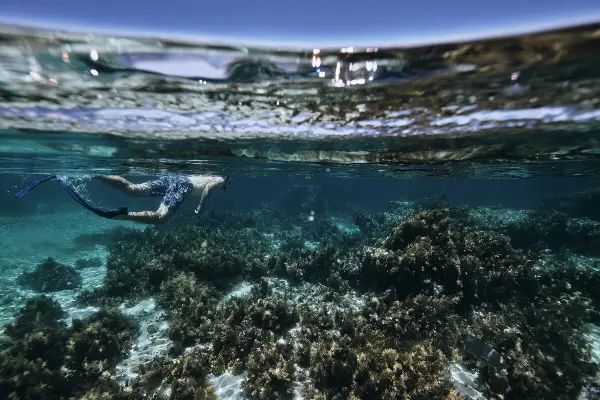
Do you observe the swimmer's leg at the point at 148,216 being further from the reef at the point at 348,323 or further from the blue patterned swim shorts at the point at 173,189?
the reef at the point at 348,323

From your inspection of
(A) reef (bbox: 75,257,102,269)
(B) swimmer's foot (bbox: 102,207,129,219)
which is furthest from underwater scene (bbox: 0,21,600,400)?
(A) reef (bbox: 75,257,102,269)

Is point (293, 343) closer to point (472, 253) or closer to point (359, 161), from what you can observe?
point (472, 253)

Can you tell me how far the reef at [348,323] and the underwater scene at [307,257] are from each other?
6 cm

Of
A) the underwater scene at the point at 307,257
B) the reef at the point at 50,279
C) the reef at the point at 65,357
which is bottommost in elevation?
the reef at the point at 50,279

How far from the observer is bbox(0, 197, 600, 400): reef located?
24.0ft

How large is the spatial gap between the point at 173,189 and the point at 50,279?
969 centimetres

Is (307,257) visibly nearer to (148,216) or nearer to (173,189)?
(173,189)

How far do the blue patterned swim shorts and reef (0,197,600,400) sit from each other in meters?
2.98

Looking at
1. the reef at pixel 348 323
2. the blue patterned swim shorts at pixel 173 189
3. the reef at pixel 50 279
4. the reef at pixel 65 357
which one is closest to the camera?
the reef at pixel 348 323

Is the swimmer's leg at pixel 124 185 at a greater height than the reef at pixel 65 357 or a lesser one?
greater

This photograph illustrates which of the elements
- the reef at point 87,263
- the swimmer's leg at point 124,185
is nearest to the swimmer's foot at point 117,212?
the swimmer's leg at point 124,185

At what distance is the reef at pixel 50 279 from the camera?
1523 centimetres

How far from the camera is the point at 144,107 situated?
7.77m

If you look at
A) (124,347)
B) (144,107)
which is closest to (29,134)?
(144,107)
